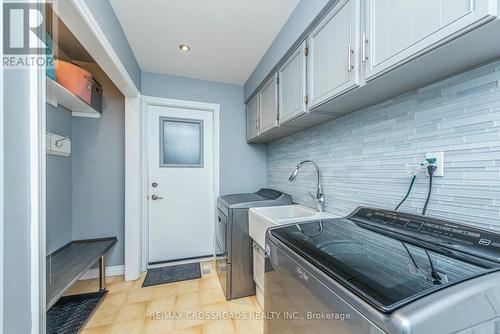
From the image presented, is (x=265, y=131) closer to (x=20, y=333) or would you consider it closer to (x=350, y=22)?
(x=350, y=22)

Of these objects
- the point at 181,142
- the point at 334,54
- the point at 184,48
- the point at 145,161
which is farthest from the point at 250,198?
the point at 184,48

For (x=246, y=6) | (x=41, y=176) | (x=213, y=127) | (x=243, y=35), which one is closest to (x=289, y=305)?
(x=41, y=176)

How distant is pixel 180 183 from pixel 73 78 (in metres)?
1.47

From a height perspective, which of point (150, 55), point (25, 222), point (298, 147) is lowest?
point (25, 222)

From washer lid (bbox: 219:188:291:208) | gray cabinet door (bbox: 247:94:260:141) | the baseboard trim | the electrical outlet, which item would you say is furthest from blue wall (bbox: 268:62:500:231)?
the baseboard trim

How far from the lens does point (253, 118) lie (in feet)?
8.28

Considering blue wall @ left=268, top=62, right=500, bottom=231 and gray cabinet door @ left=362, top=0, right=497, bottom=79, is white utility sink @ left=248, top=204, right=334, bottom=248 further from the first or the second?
gray cabinet door @ left=362, top=0, right=497, bottom=79

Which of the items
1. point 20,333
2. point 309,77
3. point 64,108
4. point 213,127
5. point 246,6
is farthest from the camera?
point 213,127

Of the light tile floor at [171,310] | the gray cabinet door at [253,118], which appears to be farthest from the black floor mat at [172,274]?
the gray cabinet door at [253,118]

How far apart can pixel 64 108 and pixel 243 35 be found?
1.94 m

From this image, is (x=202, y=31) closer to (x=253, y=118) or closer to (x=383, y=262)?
(x=253, y=118)

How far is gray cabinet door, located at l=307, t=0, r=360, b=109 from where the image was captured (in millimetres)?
997

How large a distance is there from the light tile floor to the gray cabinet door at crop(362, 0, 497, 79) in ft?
6.21

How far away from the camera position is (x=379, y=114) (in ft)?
4.06
